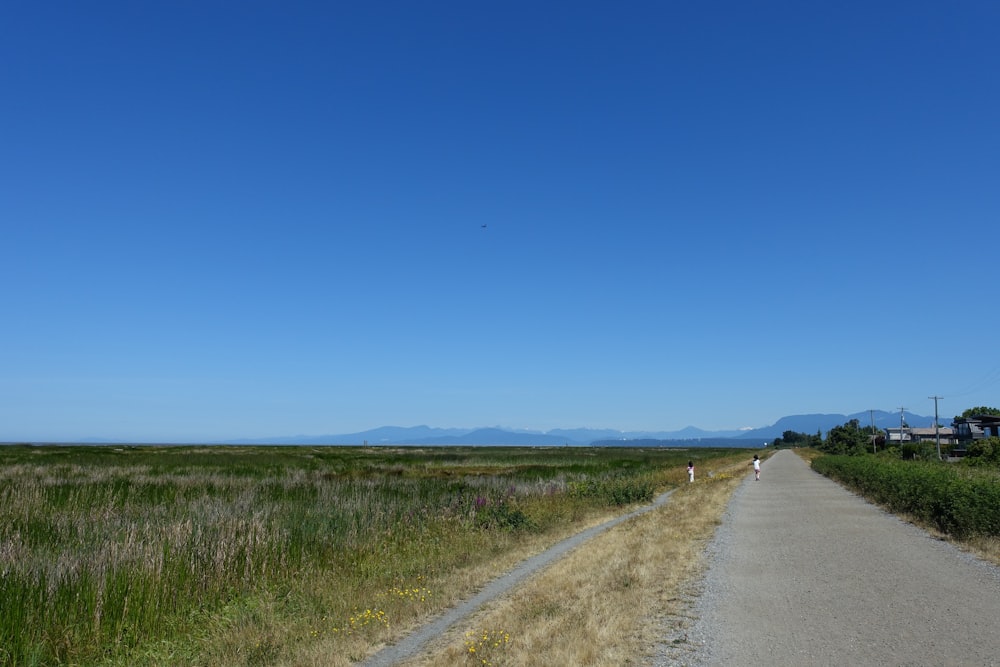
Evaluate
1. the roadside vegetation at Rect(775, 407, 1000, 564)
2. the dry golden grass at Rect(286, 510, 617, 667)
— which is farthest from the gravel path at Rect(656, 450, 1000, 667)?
the dry golden grass at Rect(286, 510, 617, 667)

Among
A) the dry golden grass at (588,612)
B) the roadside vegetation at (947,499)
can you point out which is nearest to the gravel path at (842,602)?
the dry golden grass at (588,612)

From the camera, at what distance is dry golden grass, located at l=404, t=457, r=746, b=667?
805cm

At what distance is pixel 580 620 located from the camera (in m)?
9.37

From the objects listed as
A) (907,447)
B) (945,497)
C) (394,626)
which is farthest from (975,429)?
(394,626)

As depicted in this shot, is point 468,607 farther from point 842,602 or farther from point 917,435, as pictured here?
point 917,435

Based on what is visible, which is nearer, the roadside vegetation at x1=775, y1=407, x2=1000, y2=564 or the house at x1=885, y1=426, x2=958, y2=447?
the roadside vegetation at x1=775, y1=407, x2=1000, y2=564

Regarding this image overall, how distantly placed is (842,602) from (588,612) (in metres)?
4.47

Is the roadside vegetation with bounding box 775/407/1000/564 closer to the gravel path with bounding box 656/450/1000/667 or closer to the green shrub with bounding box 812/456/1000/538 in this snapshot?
the green shrub with bounding box 812/456/1000/538

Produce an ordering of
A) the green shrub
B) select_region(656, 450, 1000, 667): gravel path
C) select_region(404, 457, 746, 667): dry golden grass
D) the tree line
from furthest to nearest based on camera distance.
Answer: the tree line
the green shrub
select_region(404, 457, 746, 667): dry golden grass
select_region(656, 450, 1000, 667): gravel path

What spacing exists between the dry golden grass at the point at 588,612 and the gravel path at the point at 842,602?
611 mm

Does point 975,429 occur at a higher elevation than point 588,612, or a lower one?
lower

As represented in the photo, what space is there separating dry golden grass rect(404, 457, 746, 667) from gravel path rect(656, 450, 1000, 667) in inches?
24.1

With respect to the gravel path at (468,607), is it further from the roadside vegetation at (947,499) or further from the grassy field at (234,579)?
the roadside vegetation at (947,499)

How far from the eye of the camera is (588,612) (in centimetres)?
980
